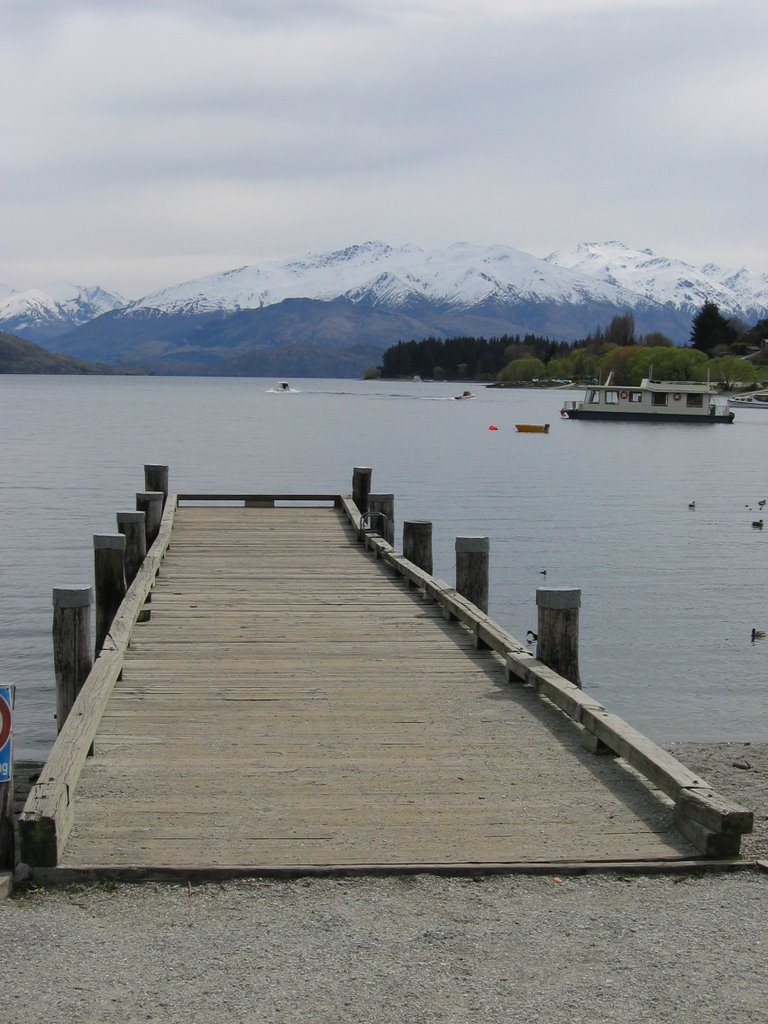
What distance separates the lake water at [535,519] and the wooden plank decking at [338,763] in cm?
223

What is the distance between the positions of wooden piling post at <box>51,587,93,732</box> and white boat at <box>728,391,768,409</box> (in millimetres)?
154485

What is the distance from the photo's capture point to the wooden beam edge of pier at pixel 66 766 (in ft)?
19.9

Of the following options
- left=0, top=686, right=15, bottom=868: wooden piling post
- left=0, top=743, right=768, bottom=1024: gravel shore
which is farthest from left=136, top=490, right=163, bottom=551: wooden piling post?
left=0, top=743, right=768, bottom=1024: gravel shore

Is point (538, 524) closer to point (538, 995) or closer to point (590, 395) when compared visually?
point (538, 995)

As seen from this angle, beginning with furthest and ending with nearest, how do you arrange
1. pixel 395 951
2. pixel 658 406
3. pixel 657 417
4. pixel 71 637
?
1. pixel 657 417
2. pixel 658 406
3. pixel 71 637
4. pixel 395 951

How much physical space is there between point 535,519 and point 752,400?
133 m

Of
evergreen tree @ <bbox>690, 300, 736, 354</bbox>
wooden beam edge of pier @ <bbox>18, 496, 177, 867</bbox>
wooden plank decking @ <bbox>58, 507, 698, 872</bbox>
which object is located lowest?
wooden plank decking @ <bbox>58, 507, 698, 872</bbox>

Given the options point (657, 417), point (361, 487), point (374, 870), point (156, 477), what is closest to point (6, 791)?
point (374, 870)

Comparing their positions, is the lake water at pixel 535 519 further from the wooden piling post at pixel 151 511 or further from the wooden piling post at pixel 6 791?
the wooden piling post at pixel 6 791

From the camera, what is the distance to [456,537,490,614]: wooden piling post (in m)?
13.9

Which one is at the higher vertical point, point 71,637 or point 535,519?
point 71,637

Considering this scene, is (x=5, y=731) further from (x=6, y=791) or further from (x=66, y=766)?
(x=66, y=766)

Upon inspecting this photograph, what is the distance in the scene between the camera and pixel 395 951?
545 cm

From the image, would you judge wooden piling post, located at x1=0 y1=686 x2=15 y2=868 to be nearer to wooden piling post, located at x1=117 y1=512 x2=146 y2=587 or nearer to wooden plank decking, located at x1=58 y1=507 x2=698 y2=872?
wooden plank decking, located at x1=58 y1=507 x2=698 y2=872
